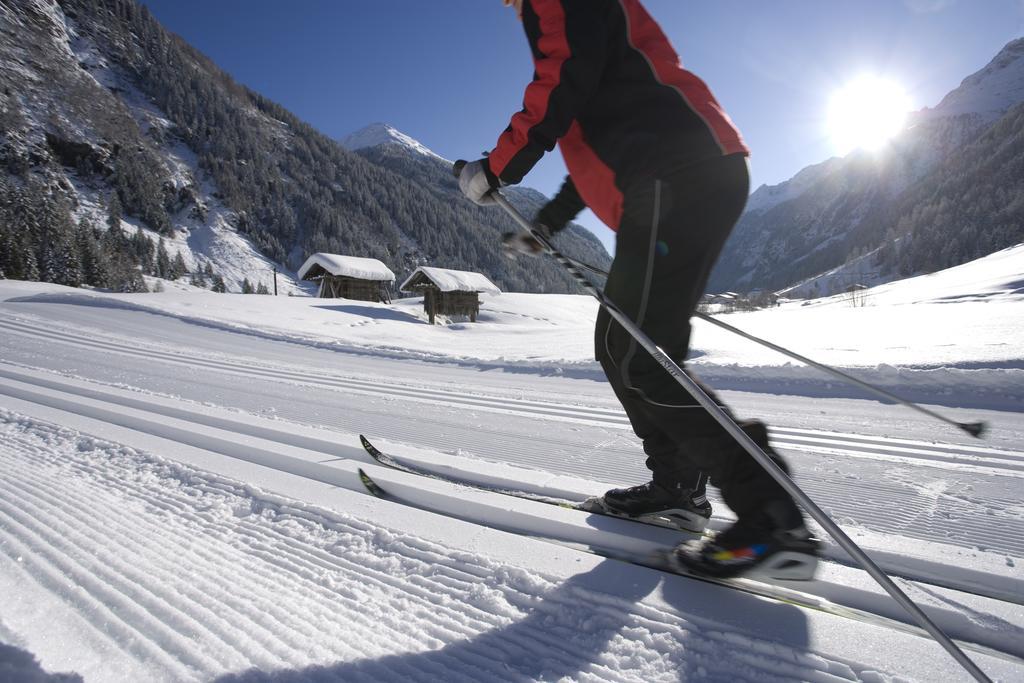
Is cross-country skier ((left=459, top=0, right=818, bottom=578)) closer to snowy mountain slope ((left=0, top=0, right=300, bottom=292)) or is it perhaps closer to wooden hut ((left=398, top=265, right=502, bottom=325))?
wooden hut ((left=398, top=265, right=502, bottom=325))

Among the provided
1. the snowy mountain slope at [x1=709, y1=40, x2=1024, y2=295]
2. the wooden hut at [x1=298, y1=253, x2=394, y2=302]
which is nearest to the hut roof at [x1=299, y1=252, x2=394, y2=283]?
the wooden hut at [x1=298, y1=253, x2=394, y2=302]

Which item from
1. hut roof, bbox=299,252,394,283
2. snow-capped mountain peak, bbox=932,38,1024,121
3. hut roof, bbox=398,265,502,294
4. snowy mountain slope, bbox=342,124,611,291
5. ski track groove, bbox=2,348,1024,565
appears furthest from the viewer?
snow-capped mountain peak, bbox=932,38,1024,121

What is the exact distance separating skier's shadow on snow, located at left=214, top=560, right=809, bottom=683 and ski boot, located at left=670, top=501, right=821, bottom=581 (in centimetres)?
8

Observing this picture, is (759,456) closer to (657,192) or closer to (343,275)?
(657,192)

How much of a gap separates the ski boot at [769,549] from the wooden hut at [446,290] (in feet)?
84.2

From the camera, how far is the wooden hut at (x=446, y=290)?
26812mm

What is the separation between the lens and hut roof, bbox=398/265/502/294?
26656 mm

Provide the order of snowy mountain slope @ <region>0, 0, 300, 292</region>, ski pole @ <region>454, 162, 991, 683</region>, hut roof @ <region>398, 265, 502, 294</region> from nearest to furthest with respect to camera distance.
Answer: ski pole @ <region>454, 162, 991, 683</region> → hut roof @ <region>398, 265, 502, 294</region> → snowy mountain slope @ <region>0, 0, 300, 292</region>

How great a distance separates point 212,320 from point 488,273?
284 feet

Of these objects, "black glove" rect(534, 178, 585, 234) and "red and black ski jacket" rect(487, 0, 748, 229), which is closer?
"red and black ski jacket" rect(487, 0, 748, 229)

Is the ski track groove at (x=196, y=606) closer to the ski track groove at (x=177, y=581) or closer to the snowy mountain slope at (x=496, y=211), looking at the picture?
the ski track groove at (x=177, y=581)

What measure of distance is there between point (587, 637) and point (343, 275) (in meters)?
31.0

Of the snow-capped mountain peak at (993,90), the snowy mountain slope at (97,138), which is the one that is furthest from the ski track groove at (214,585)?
the snow-capped mountain peak at (993,90)

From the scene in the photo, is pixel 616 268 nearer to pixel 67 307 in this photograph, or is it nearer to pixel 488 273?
pixel 67 307
